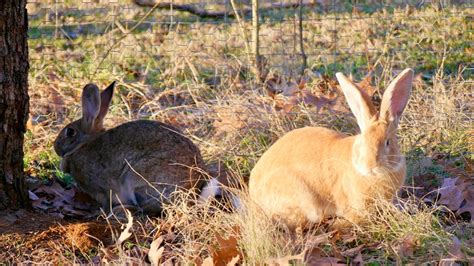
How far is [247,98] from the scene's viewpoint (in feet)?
23.9

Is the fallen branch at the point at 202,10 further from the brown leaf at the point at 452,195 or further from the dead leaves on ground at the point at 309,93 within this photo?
the brown leaf at the point at 452,195

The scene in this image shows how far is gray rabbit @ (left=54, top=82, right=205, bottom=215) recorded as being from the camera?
594 cm

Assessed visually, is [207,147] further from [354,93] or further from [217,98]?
[354,93]

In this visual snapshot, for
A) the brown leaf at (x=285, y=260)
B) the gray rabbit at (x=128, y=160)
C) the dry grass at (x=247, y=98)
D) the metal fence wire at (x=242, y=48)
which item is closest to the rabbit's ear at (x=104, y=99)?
the gray rabbit at (x=128, y=160)

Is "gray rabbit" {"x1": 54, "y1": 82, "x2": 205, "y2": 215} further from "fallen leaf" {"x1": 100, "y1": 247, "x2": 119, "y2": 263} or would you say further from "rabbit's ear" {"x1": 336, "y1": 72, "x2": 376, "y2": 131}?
"rabbit's ear" {"x1": 336, "y1": 72, "x2": 376, "y2": 131}

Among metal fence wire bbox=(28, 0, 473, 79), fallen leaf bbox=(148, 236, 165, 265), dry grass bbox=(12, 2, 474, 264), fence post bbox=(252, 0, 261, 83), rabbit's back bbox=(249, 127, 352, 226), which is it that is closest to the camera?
fallen leaf bbox=(148, 236, 165, 265)

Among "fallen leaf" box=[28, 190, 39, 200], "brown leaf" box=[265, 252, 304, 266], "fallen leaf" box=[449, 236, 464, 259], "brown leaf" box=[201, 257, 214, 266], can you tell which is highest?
"brown leaf" box=[265, 252, 304, 266]

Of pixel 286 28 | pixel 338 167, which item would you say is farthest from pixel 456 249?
pixel 286 28

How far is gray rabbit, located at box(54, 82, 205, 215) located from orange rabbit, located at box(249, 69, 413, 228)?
0.62m

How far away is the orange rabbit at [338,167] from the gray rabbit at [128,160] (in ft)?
2.03

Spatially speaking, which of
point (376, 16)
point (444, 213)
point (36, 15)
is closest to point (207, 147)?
point (444, 213)

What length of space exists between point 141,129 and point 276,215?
4.40 feet

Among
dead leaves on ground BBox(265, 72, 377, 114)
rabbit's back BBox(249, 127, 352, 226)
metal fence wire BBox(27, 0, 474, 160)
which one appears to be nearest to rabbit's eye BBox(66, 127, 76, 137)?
metal fence wire BBox(27, 0, 474, 160)

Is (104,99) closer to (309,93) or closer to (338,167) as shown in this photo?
(309,93)
